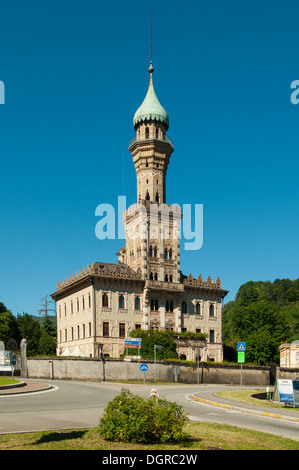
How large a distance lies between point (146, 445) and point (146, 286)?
5590 cm

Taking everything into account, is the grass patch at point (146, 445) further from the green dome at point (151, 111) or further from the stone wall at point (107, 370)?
the green dome at point (151, 111)

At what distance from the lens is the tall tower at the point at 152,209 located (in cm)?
7075

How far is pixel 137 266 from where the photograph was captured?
234 ft

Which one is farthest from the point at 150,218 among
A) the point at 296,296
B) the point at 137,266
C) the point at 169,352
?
the point at 296,296

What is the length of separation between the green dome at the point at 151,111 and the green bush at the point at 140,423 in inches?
2534

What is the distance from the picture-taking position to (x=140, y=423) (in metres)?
12.3

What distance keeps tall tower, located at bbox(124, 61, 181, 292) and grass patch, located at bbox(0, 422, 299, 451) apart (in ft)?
180

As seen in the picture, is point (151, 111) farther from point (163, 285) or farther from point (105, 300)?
point (105, 300)

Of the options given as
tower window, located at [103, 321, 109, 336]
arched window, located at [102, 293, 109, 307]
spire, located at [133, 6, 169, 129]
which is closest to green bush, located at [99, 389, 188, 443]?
tower window, located at [103, 321, 109, 336]

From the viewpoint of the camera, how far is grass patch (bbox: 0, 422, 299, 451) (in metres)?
11.9

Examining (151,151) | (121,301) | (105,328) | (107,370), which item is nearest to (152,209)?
(151,151)

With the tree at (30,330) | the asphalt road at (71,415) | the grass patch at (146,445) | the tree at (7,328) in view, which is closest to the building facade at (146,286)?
the tree at (7,328)

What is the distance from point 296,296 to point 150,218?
114m
